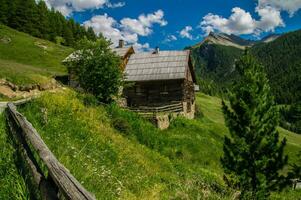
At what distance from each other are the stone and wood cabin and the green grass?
35.0 meters

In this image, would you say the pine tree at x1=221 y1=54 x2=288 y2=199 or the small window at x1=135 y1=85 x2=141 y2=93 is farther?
the small window at x1=135 y1=85 x2=141 y2=93

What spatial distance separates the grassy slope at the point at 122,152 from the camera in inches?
338

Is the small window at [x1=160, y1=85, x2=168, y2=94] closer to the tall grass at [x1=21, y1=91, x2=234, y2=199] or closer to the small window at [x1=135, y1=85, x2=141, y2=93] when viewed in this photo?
the small window at [x1=135, y1=85, x2=141, y2=93]

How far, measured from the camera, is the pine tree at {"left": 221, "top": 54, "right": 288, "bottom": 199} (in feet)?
81.0

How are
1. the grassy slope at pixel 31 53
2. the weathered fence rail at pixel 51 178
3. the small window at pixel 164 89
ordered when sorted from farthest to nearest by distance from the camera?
the grassy slope at pixel 31 53, the small window at pixel 164 89, the weathered fence rail at pixel 51 178

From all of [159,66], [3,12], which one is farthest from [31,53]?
[159,66]

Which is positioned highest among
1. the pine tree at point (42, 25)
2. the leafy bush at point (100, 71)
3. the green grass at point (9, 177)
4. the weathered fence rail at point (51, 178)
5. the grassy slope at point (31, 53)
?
the pine tree at point (42, 25)

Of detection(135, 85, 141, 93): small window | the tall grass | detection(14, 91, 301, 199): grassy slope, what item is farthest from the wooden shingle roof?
the tall grass

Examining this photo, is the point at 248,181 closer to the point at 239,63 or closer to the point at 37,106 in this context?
the point at 239,63

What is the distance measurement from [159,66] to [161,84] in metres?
2.39

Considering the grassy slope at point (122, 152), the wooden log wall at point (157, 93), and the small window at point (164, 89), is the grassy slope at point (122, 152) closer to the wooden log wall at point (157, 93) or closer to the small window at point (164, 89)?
the wooden log wall at point (157, 93)


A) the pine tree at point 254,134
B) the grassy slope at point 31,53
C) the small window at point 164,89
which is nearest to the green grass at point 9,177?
the pine tree at point 254,134

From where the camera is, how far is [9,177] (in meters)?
5.84

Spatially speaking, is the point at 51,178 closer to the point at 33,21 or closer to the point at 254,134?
the point at 254,134
